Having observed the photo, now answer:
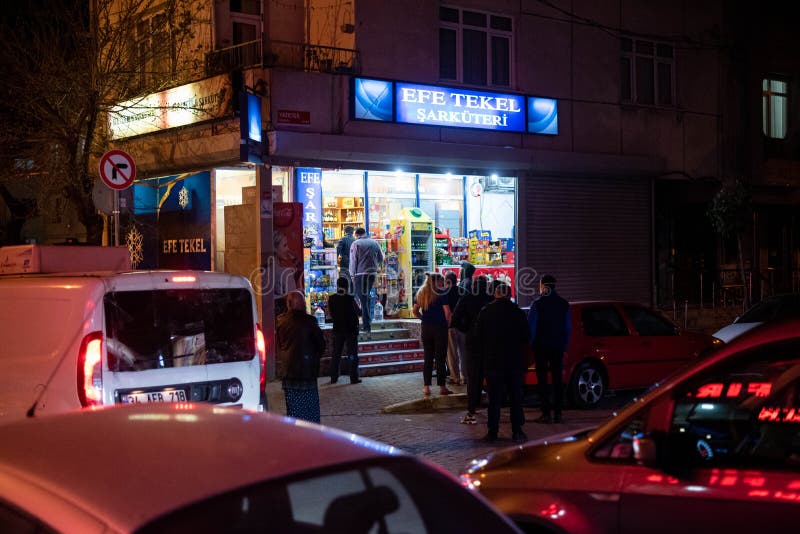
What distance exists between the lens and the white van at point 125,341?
264 inches

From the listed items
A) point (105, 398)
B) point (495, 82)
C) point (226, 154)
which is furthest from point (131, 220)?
point (105, 398)

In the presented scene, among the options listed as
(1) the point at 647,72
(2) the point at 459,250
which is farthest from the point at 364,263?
(1) the point at 647,72

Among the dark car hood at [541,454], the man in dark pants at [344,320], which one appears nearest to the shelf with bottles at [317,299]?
the man in dark pants at [344,320]

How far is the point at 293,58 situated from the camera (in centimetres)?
1590

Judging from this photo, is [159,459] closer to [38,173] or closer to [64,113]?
[64,113]

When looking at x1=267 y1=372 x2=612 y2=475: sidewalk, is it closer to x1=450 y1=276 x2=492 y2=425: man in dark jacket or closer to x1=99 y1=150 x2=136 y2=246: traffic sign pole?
x1=450 y1=276 x2=492 y2=425: man in dark jacket

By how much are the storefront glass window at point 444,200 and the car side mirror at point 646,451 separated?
15.0 metres

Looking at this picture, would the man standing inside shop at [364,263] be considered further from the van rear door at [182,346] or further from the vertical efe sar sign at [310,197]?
the van rear door at [182,346]

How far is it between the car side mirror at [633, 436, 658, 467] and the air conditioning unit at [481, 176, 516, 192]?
47.8ft

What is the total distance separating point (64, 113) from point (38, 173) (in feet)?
7.19

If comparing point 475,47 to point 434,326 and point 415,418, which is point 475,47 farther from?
point 415,418

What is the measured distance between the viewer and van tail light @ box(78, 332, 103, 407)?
262 inches

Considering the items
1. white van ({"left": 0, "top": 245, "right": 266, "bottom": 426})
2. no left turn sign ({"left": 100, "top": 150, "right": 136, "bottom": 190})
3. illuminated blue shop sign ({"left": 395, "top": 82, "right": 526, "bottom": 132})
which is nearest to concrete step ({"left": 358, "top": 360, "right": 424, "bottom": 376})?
illuminated blue shop sign ({"left": 395, "top": 82, "right": 526, "bottom": 132})

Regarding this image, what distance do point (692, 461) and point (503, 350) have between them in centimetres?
605
